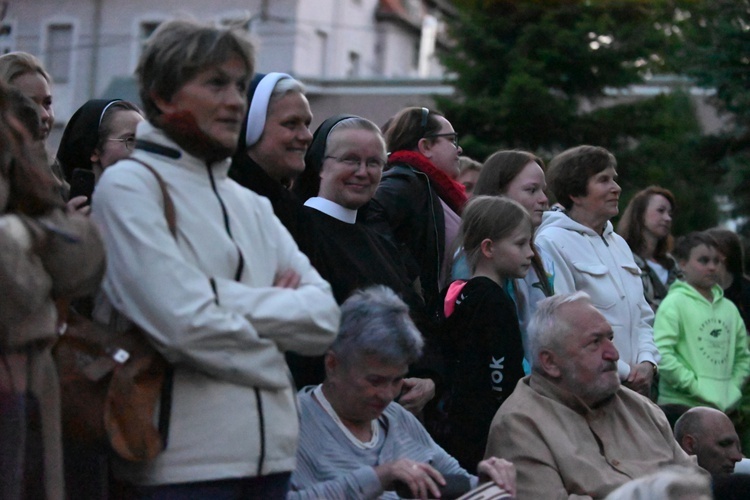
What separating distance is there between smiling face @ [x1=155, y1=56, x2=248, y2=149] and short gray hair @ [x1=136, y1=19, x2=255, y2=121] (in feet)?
0.05

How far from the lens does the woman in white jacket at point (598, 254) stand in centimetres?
573

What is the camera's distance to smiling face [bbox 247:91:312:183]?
3885 millimetres

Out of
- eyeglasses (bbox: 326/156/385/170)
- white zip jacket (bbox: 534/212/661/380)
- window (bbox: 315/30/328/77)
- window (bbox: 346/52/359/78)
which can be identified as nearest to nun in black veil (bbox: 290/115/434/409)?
eyeglasses (bbox: 326/156/385/170)

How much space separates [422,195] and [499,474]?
163 centimetres

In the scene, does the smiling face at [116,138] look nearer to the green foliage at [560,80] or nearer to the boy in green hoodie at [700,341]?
the boy in green hoodie at [700,341]

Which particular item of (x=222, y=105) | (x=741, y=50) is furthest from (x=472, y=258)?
(x=741, y=50)

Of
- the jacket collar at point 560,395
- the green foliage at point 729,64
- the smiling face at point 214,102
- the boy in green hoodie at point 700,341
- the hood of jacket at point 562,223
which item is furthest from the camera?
the green foliage at point 729,64

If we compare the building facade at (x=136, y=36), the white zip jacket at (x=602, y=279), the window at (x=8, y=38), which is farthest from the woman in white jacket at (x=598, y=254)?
the window at (x=8, y=38)

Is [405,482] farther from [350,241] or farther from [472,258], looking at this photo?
[472,258]

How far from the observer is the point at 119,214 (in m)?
3.01

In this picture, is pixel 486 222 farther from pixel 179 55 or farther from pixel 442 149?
pixel 179 55

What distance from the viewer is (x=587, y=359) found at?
4.60 meters

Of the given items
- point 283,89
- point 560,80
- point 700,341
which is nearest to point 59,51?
point 560,80

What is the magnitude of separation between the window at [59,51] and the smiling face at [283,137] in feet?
95.4
